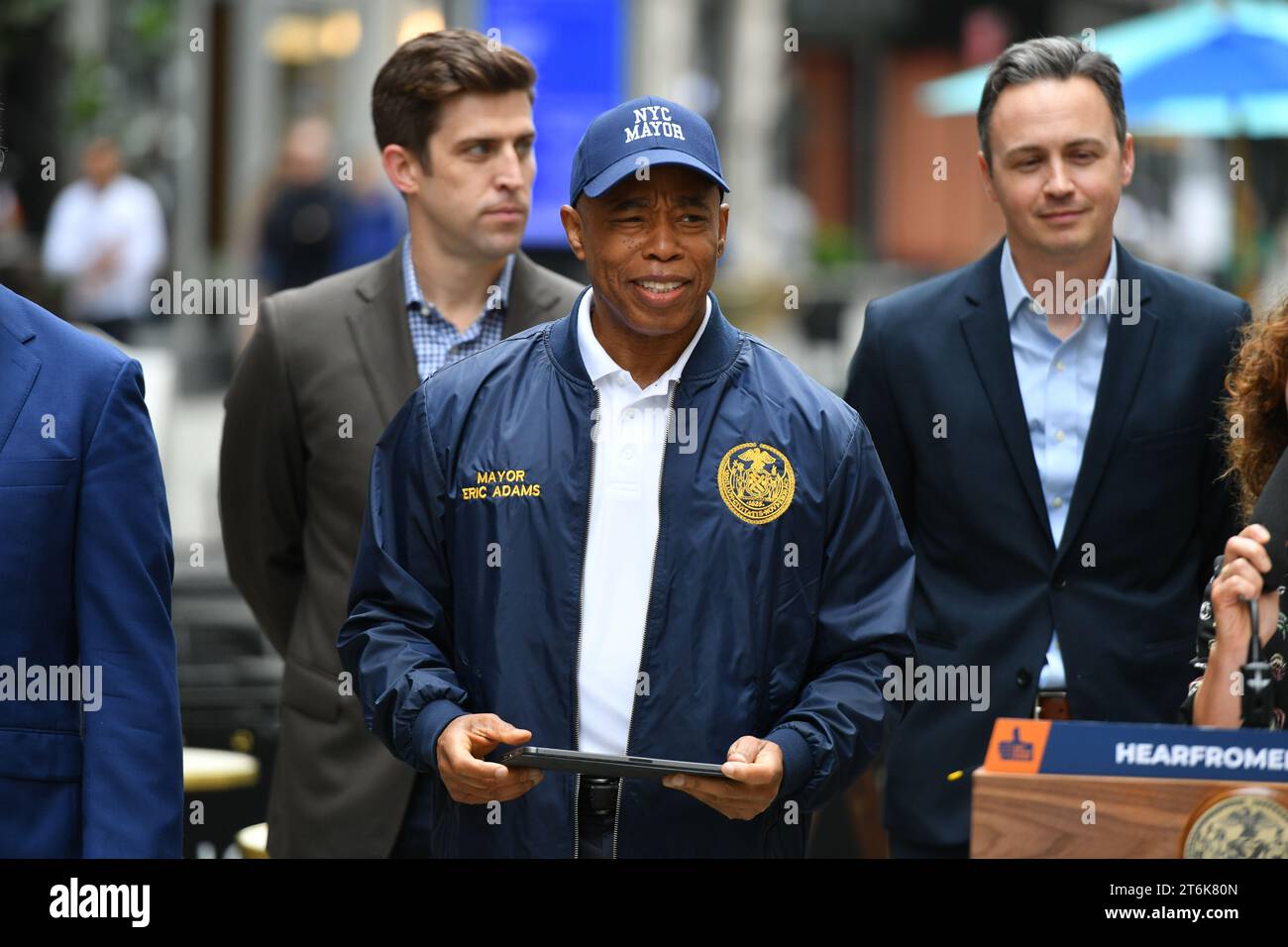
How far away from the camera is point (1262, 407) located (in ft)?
13.2

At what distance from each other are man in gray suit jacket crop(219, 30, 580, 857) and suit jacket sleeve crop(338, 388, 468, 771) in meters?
1.00

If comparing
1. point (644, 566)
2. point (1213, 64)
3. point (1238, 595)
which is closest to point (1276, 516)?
point (1238, 595)

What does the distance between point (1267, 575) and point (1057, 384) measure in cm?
129

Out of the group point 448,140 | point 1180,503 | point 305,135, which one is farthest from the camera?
point 305,135

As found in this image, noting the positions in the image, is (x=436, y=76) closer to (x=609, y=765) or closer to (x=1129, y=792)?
(x=609, y=765)

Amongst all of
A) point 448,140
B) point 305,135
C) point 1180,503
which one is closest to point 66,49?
point 305,135

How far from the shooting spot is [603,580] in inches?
144

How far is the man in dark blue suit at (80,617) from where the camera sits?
330 centimetres

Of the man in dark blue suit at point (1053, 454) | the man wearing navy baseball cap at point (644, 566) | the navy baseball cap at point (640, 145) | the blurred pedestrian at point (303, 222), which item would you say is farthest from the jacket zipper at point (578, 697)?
the blurred pedestrian at point (303, 222)

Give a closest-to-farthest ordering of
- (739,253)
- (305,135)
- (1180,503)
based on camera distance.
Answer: (1180,503)
(305,135)
(739,253)

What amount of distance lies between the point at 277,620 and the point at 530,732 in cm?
188

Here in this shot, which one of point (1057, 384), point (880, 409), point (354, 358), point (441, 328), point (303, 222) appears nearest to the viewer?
point (1057, 384)

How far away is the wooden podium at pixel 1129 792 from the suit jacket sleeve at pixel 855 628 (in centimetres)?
57
